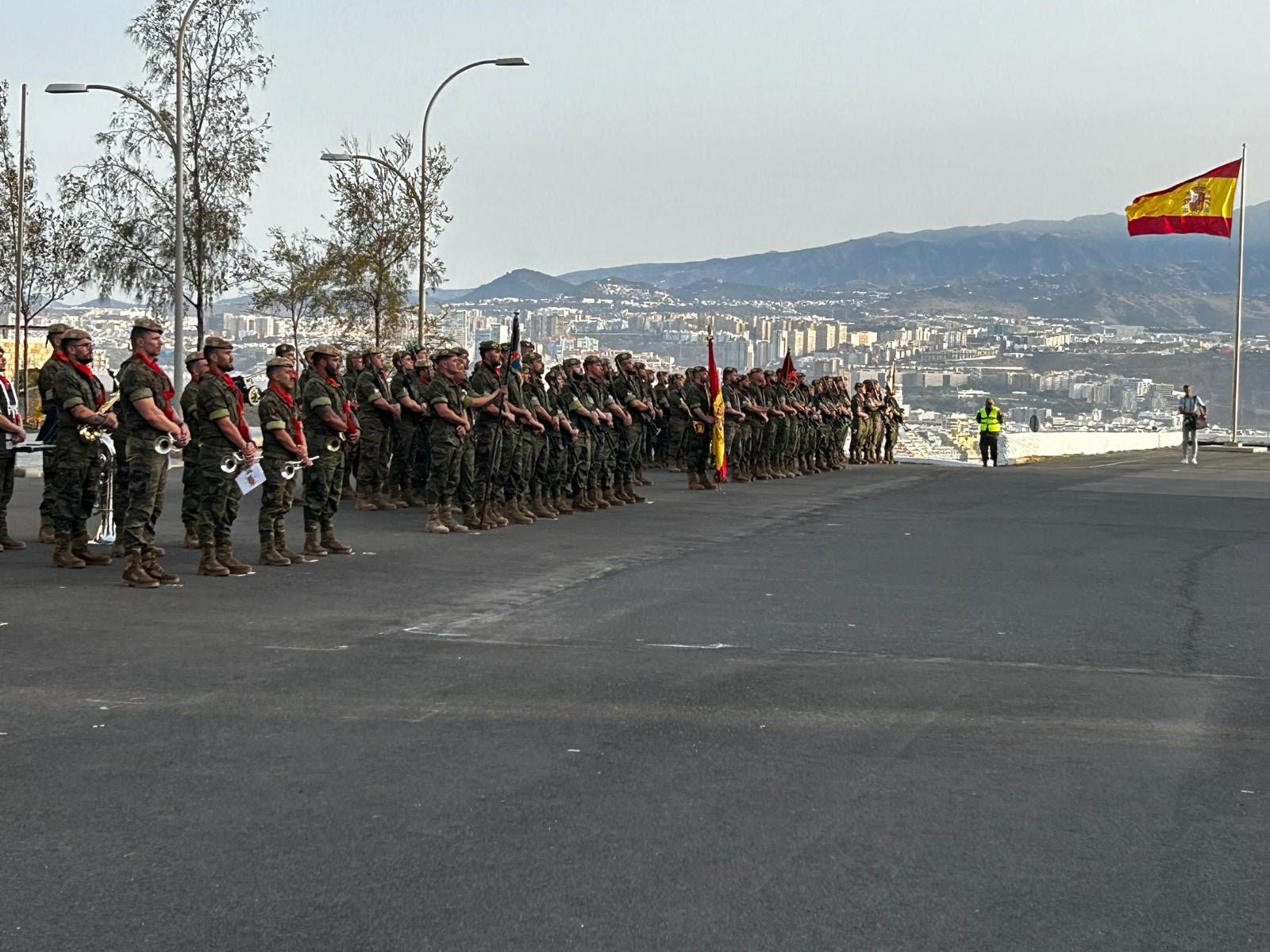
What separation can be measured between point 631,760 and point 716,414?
17.5 meters

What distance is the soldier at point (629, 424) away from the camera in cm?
2094

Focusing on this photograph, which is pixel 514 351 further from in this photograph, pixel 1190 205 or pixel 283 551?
pixel 1190 205

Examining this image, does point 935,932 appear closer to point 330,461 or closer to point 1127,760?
point 1127,760

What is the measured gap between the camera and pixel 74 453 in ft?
43.9

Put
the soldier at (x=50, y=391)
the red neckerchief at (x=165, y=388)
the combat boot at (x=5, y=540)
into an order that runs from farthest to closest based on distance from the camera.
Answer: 1. the combat boot at (x=5, y=540)
2. the soldier at (x=50, y=391)
3. the red neckerchief at (x=165, y=388)

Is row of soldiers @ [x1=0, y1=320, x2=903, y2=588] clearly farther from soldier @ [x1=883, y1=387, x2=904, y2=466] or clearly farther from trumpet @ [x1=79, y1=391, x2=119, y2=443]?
soldier @ [x1=883, y1=387, x2=904, y2=466]

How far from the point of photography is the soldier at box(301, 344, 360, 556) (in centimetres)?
1410

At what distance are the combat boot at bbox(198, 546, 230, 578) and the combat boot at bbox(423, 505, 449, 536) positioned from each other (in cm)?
398

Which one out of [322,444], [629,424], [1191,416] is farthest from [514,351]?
[1191,416]

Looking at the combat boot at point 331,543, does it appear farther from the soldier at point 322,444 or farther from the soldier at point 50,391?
the soldier at point 50,391

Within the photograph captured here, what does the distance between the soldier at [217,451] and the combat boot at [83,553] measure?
0.97m

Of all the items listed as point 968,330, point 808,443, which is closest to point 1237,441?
point 808,443

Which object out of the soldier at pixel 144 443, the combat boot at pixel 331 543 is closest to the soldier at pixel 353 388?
the combat boot at pixel 331 543

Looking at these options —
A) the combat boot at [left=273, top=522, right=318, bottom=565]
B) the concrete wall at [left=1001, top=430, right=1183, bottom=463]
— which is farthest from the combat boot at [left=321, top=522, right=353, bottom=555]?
the concrete wall at [left=1001, top=430, right=1183, bottom=463]
